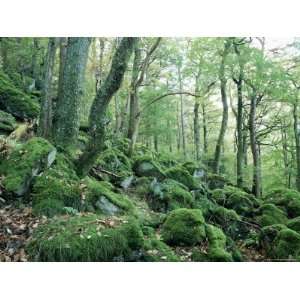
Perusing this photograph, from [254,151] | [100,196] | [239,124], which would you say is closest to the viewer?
[100,196]

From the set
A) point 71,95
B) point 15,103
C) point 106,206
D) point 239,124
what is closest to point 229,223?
point 106,206

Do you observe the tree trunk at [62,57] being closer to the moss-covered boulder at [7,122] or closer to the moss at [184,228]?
the moss-covered boulder at [7,122]

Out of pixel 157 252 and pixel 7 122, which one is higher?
pixel 7 122

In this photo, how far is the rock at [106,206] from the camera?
4172 millimetres

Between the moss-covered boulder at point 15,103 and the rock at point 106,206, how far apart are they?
8.10ft

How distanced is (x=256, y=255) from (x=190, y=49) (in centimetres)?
390

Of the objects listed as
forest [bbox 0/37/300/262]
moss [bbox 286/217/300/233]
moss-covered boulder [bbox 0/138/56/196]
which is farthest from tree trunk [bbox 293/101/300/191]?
moss-covered boulder [bbox 0/138/56/196]

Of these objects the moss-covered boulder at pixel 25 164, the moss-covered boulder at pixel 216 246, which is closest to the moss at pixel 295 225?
the moss-covered boulder at pixel 216 246

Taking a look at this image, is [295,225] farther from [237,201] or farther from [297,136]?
[297,136]

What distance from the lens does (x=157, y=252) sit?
146 inches

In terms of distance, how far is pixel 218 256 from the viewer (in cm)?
391

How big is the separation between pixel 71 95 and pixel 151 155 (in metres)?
2.39

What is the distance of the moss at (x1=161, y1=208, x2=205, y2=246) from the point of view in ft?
13.3
